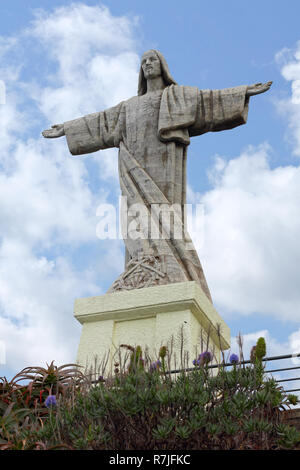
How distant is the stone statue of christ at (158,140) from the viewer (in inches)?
363

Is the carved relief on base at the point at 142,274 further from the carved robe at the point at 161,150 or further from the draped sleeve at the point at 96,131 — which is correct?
the draped sleeve at the point at 96,131

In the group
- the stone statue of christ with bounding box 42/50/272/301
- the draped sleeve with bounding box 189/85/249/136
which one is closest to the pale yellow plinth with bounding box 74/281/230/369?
the stone statue of christ with bounding box 42/50/272/301

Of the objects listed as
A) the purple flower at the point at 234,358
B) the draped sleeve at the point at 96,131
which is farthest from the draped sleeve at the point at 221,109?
the purple flower at the point at 234,358

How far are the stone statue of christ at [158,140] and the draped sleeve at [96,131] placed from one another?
2cm

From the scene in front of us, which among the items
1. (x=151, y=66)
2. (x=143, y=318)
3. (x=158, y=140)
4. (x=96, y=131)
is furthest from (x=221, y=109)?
(x=143, y=318)

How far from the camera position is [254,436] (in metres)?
4.54

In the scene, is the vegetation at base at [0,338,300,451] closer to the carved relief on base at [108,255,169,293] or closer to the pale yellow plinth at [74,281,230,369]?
the pale yellow plinth at [74,281,230,369]

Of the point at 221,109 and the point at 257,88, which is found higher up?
the point at 257,88

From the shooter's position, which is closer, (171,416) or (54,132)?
(171,416)

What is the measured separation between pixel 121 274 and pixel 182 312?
1.35 m

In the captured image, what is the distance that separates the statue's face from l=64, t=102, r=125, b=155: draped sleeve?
75 centimetres

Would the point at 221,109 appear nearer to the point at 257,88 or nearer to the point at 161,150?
the point at 257,88

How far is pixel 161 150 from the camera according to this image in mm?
10305

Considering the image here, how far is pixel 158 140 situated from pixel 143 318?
10.9 ft
